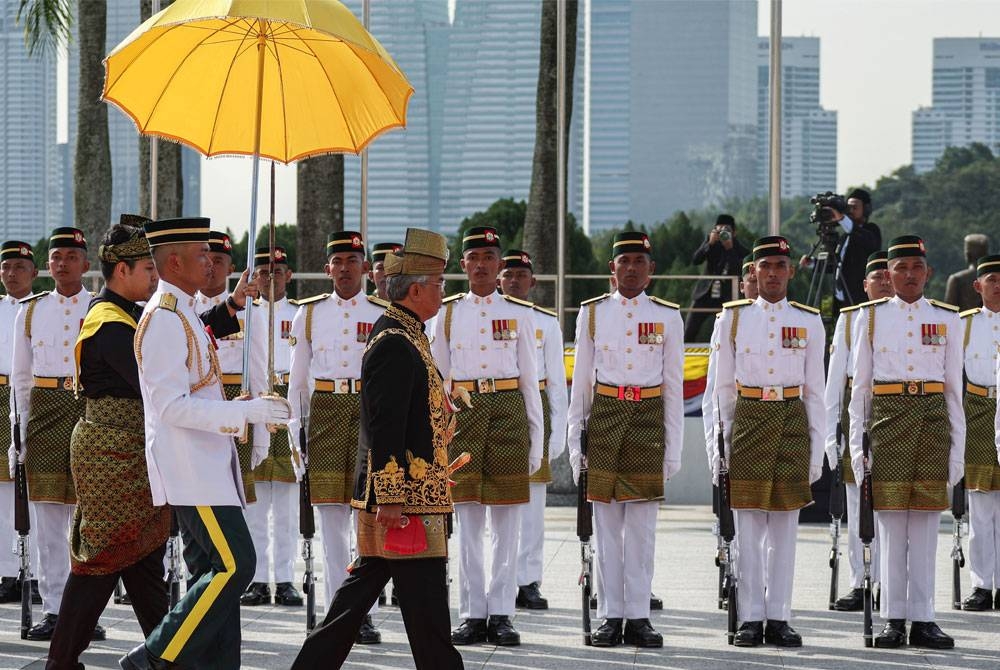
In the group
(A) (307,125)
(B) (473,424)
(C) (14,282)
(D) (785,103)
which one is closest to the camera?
(A) (307,125)

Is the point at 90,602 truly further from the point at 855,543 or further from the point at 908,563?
the point at 855,543

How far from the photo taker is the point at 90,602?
6.62m

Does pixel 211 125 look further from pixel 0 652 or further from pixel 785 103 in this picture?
pixel 785 103

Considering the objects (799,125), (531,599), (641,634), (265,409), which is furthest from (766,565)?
(799,125)

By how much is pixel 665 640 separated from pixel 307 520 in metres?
2.14

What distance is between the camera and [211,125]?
7227mm

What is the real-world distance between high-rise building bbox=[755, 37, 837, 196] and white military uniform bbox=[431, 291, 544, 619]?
6.85 metres

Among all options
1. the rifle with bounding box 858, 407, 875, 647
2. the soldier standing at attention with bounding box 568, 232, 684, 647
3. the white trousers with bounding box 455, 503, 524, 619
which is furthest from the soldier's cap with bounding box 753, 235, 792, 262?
the white trousers with bounding box 455, 503, 524, 619

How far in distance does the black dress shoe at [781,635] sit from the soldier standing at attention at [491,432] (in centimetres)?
142

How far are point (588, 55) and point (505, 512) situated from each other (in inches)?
314

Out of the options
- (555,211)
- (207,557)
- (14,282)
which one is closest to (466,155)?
(555,211)

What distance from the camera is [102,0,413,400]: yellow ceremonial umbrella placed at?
6.99 metres

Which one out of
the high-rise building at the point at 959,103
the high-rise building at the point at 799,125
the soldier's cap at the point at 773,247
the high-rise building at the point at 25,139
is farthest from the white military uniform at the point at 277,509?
the high-rise building at the point at 959,103

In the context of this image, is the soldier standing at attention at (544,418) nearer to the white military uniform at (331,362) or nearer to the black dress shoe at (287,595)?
the black dress shoe at (287,595)
